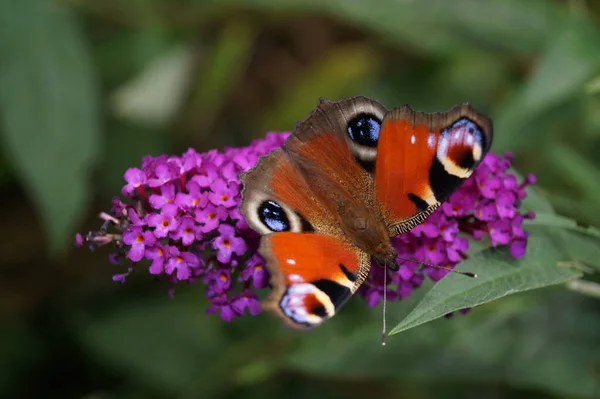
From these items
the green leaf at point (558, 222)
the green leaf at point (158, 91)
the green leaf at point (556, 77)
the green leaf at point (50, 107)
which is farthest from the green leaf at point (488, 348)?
the green leaf at point (158, 91)

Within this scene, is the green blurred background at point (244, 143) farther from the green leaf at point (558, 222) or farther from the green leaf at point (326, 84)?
the green leaf at point (558, 222)

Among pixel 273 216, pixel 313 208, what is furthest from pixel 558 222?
pixel 273 216

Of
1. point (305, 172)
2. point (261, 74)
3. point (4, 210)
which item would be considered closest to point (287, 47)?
point (261, 74)

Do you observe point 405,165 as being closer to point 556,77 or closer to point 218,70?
point 556,77

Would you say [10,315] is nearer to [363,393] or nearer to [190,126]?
[190,126]

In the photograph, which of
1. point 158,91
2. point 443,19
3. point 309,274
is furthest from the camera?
point 158,91

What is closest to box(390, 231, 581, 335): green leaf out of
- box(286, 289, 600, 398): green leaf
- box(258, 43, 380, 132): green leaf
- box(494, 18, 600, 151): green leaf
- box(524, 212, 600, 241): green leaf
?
box(524, 212, 600, 241): green leaf
